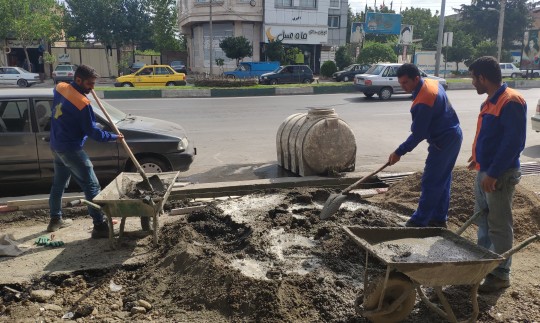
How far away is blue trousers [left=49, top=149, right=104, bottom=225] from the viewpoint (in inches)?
193

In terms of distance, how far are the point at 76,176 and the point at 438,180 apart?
12.6 ft

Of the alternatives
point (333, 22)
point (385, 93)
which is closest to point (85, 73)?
point (385, 93)

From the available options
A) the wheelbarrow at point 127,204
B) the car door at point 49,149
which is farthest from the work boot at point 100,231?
the car door at point 49,149

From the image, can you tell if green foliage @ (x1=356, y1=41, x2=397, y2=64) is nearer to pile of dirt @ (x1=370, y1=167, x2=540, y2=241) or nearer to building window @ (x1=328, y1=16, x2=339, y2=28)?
building window @ (x1=328, y1=16, x2=339, y2=28)

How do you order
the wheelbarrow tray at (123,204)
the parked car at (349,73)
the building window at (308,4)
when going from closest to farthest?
the wheelbarrow tray at (123,204) → the parked car at (349,73) → the building window at (308,4)

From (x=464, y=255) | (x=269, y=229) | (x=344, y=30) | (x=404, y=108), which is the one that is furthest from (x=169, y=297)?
(x=344, y=30)

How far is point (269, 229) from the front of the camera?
499cm

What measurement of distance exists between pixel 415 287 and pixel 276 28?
3834 centimetres

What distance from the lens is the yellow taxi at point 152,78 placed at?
26984mm

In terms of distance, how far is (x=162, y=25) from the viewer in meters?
46.0

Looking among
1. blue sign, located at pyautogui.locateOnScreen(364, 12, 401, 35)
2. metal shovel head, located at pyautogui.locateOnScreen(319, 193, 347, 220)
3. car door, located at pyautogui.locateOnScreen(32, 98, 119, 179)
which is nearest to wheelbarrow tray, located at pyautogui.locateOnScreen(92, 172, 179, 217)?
car door, located at pyautogui.locateOnScreen(32, 98, 119, 179)

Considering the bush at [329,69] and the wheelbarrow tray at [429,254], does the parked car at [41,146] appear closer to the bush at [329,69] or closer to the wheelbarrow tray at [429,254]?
the wheelbarrow tray at [429,254]

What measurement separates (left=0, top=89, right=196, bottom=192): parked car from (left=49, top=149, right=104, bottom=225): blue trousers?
1181 millimetres

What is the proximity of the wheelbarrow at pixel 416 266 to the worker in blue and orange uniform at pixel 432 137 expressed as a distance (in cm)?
98
